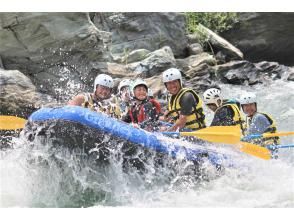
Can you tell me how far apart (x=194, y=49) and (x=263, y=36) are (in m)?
2.17

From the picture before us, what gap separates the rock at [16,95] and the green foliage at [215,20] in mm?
5509

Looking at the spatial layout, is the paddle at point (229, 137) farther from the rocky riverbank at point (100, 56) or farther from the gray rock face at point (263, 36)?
the gray rock face at point (263, 36)

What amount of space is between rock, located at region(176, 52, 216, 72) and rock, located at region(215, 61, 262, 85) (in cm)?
27

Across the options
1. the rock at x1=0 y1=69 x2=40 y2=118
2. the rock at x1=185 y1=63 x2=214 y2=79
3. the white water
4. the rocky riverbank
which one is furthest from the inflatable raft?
the rock at x1=185 y1=63 x2=214 y2=79

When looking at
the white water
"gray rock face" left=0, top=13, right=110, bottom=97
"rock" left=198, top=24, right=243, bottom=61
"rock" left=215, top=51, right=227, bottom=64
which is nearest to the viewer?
the white water

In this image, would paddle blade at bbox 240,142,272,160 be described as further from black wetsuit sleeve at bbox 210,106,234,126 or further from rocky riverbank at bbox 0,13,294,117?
rocky riverbank at bbox 0,13,294,117

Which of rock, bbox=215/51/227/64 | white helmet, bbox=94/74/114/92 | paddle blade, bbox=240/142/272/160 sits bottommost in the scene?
paddle blade, bbox=240/142/272/160

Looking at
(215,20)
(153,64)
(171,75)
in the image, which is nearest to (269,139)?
(171,75)

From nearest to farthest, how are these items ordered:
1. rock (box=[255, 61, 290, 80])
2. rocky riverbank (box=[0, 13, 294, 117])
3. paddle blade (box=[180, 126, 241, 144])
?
paddle blade (box=[180, 126, 241, 144]) → rocky riverbank (box=[0, 13, 294, 117]) → rock (box=[255, 61, 290, 80])

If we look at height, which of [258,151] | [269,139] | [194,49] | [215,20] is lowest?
[258,151]

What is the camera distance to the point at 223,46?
1185 centimetres

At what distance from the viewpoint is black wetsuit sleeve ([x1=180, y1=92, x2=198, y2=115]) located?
5137mm

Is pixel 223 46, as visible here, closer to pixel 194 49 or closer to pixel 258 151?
pixel 194 49

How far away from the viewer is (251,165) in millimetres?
5043
